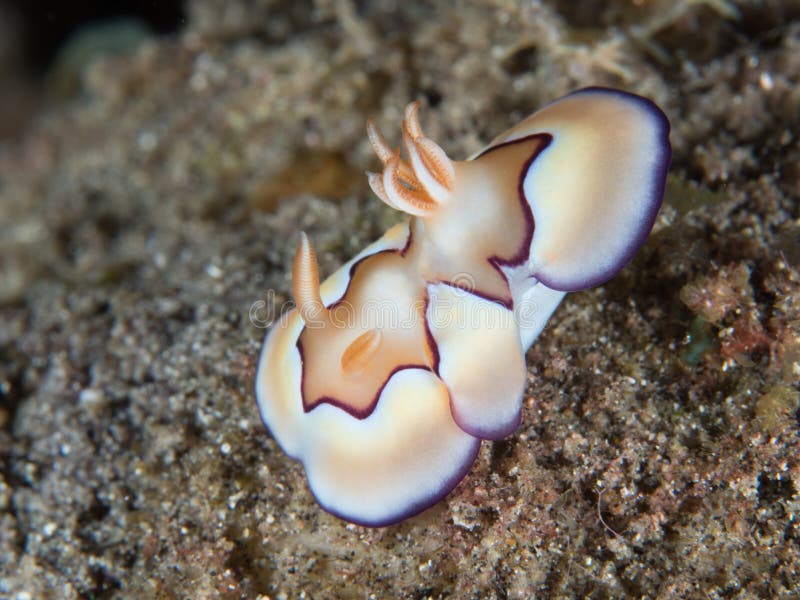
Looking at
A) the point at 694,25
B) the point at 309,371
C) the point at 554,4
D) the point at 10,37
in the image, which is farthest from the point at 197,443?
the point at 10,37

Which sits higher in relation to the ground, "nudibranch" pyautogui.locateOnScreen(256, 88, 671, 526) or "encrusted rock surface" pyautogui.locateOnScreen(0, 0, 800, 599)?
"nudibranch" pyautogui.locateOnScreen(256, 88, 671, 526)

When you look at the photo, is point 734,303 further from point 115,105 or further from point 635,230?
point 115,105

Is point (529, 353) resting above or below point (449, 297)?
below

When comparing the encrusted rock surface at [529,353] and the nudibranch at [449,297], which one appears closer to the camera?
the nudibranch at [449,297]

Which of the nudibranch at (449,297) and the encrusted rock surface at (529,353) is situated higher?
the nudibranch at (449,297)
